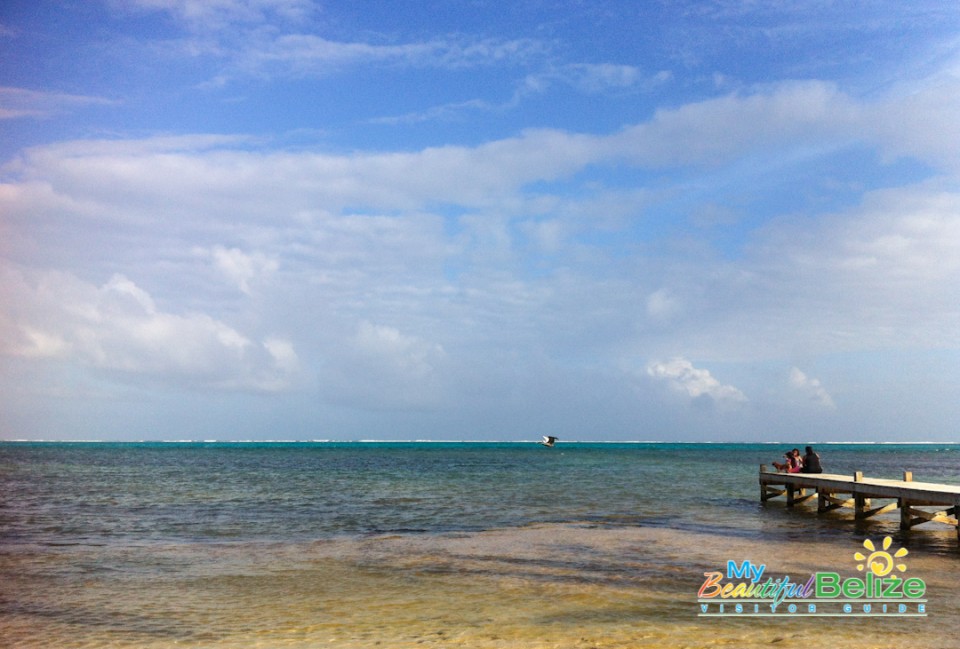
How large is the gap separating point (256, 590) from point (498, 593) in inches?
200

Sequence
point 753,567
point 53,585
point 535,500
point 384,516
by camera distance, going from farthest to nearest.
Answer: point 535,500, point 384,516, point 753,567, point 53,585

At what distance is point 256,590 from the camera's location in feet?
48.2

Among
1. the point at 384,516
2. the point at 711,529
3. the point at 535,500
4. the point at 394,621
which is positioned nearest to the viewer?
the point at 394,621

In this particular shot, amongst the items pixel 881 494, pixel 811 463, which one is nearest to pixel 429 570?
pixel 881 494

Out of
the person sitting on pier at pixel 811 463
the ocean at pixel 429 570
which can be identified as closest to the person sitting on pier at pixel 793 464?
the person sitting on pier at pixel 811 463

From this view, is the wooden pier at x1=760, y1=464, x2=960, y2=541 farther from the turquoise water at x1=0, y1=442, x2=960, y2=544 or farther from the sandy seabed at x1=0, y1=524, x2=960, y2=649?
the sandy seabed at x1=0, y1=524, x2=960, y2=649

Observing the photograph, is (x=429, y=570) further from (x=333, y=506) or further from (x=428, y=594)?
(x=333, y=506)

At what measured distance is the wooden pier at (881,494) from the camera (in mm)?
21920

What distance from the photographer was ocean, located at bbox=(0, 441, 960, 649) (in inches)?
447

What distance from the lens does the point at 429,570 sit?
16.7 metres

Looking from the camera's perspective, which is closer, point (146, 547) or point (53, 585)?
point (53, 585)

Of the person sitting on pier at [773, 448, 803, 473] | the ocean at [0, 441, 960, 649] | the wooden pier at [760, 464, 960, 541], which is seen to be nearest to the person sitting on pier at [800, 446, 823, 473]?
the person sitting on pier at [773, 448, 803, 473]

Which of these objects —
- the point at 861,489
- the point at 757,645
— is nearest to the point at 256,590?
the point at 757,645

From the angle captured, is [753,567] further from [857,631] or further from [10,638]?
[10,638]
